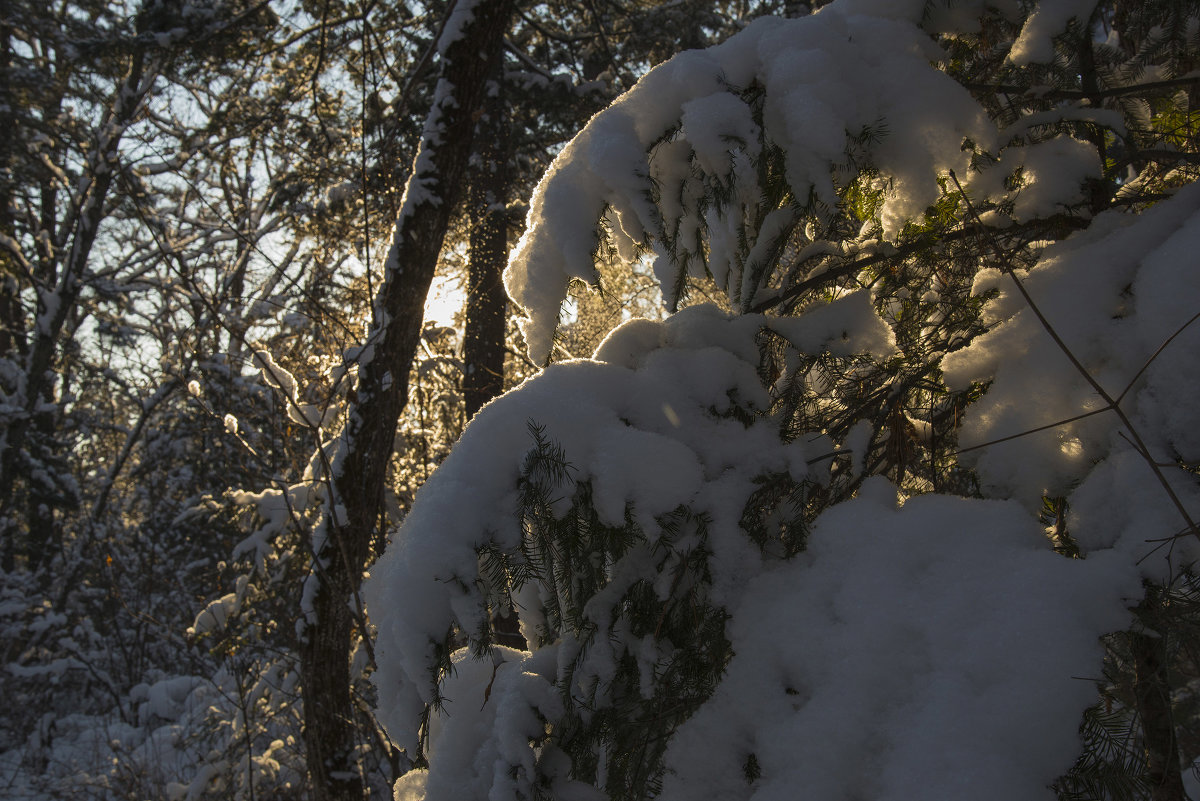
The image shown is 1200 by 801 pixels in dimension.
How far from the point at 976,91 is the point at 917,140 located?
1.97ft

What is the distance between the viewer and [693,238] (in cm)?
173

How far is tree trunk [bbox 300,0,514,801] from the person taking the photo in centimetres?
349

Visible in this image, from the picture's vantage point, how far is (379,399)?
3664 millimetres

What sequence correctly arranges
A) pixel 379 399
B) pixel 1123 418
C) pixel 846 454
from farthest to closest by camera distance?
pixel 379 399 → pixel 846 454 → pixel 1123 418

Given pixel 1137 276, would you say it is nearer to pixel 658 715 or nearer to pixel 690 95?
pixel 690 95

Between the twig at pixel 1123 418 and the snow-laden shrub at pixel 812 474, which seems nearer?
the twig at pixel 1123 418

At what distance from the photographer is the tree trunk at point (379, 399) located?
11.4 ft

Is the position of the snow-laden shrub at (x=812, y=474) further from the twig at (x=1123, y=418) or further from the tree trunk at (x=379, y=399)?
the tree trunk at (x=379, y=399)

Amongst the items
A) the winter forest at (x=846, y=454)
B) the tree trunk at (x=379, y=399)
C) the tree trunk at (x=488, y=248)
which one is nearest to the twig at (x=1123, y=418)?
the winter forest at (x=846, y=454)

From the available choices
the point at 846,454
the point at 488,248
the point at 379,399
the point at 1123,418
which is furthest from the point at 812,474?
the point at 488,248

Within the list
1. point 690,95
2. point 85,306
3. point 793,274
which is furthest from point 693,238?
point 85,306

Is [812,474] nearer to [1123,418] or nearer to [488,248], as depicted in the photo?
[1123,418]

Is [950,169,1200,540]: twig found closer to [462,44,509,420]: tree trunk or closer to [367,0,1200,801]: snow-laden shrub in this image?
[367,0,1200,801]: snow-laden shrub

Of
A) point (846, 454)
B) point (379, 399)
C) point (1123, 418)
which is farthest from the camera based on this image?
point (379, 399)
